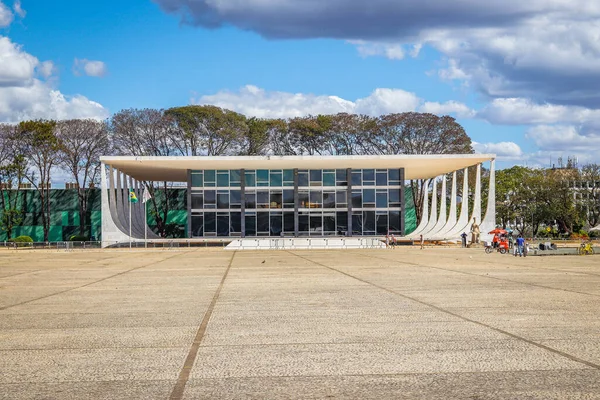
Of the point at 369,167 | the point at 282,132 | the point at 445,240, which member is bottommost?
the point at 445,240

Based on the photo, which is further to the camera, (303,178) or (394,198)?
(303,178)

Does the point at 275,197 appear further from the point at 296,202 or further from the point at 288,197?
the point at 296,202

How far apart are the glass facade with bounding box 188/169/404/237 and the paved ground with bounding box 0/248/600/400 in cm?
5202

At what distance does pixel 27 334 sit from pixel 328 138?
7783 centimetres

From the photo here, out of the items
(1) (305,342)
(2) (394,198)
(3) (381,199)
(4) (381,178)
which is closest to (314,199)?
(3) (381,199)

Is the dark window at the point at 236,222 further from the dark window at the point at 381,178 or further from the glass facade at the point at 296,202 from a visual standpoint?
the dark window at the point at 381,178

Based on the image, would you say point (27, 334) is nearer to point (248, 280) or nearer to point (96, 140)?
point (248, 280)

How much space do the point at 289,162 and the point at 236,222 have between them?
9160mm

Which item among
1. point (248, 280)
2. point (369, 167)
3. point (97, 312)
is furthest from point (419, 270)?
point (369, 167)

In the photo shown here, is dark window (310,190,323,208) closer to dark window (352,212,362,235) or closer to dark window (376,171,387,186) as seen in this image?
dark window (352,212,362,235)

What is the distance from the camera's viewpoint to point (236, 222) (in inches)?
2894

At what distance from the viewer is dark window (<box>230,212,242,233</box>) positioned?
73375 mm

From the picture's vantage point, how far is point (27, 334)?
1222 centimetres

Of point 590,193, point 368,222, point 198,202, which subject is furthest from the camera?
point 590,193
